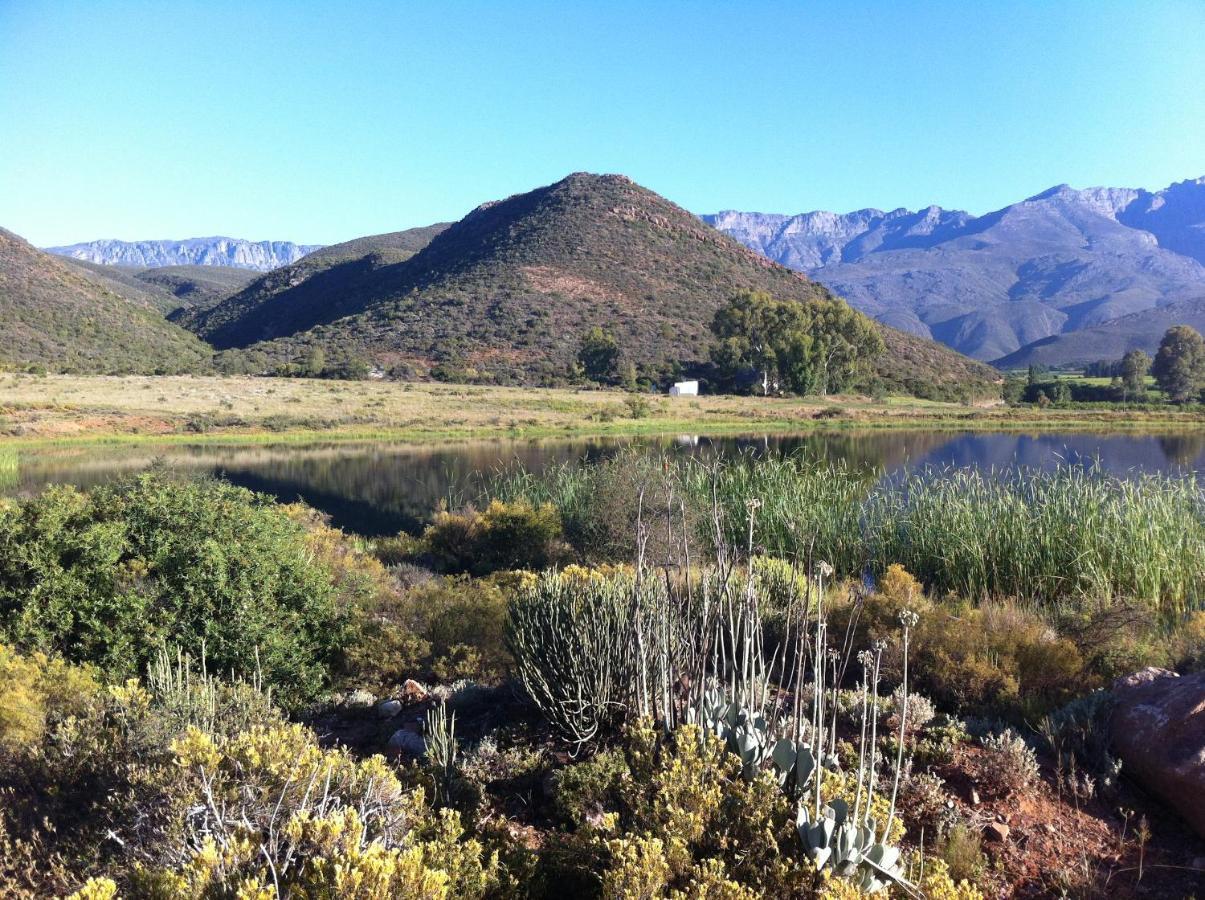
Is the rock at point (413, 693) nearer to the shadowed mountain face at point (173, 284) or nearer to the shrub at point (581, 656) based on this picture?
the shrub at point (581, 656)

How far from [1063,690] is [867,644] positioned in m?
1.37

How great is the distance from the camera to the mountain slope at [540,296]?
6400 cm

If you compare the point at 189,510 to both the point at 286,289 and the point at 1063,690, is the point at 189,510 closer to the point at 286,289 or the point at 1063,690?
the point at 1063,690

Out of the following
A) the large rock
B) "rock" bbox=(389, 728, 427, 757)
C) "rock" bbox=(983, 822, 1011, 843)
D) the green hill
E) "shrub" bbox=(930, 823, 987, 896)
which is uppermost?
the green hill

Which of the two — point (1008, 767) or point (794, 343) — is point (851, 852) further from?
point (794, 343)

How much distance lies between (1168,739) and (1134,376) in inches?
2740

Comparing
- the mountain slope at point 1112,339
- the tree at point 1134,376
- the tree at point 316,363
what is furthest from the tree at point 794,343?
the mountain slope at point 1112,339

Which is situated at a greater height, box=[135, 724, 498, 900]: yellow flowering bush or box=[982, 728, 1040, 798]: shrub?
box=[135, 724, 498, 900]: yellow flowering bush

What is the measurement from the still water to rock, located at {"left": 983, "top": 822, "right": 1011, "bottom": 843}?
46.0 feet

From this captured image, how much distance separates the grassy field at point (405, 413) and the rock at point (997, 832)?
1337 inches

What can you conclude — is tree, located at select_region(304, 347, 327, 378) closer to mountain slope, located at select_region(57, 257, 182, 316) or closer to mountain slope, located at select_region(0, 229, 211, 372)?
mountain slope, located at select_region(0, 229, 211, 372)

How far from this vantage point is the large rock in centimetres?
371

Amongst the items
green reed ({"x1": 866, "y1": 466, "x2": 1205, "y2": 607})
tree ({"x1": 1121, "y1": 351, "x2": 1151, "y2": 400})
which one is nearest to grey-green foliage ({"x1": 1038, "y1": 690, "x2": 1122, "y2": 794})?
green reed ({"x1": 866, "y1": 466, "x2": 1205, "y2": 607})

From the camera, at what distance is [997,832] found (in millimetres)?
3600
